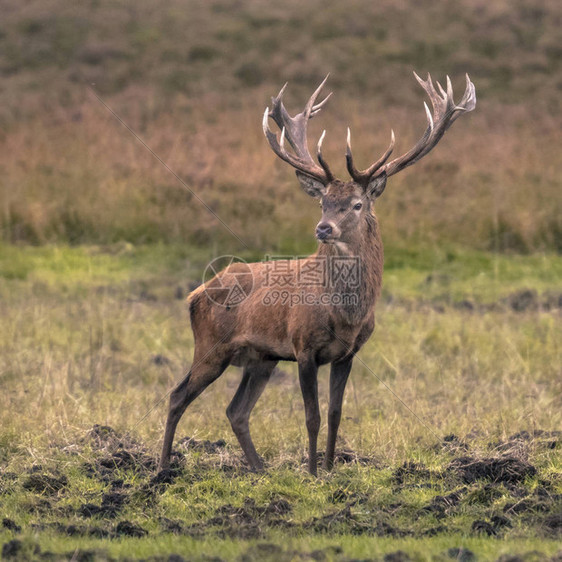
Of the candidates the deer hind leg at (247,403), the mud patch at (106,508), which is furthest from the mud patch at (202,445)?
the mud patch at (106,508)

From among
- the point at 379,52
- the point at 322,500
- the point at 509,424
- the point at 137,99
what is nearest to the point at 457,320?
the point at 509,424

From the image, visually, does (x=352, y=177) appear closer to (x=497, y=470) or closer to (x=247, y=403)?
(x=247, y=403)

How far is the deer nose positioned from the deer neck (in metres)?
0.25

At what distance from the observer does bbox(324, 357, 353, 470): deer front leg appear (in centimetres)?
877

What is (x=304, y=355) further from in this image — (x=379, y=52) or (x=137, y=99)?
(x=379, y=52)

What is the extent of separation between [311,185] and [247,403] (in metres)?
1.87

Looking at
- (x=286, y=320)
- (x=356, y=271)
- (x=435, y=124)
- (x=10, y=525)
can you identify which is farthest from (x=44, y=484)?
(x=435, y=124)

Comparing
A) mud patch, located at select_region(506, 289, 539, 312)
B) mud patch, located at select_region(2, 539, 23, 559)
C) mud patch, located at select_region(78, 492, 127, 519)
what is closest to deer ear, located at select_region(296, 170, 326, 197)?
mud patch, located at select_region(78, 492, 127, 519)

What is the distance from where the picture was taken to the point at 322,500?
25.8 feet

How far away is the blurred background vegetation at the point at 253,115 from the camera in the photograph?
2173 cm

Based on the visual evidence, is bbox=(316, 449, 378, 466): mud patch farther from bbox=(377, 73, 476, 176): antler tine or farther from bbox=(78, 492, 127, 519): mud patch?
bbox=(377, 73, 476, 176): antler tine

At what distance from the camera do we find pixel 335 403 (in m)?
8.84

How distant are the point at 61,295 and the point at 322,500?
32.0ft

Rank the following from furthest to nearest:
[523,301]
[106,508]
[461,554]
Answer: [523,301], [106,508], [461,554]
